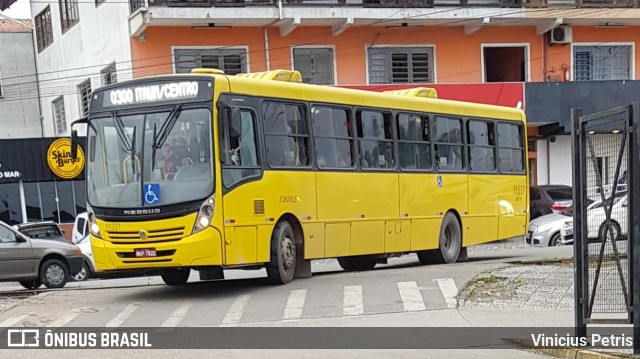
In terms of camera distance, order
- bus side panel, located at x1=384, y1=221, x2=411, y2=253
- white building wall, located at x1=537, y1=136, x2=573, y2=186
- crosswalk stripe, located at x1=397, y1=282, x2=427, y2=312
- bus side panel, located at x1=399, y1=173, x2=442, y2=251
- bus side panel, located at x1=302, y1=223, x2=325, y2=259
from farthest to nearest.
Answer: white building wall, located at x1=537, y1=136, x2=573, y2=186 → bus side panel, located at x1=399, y1=173, x2=442, y2=251 → bus side panel, located at x1=384, y1=221, x2=411, y2=253 → bus side panel, located at x1=302, y1=223, x2=325, y2=259 → crosswalk stripe, located at x1=397, y1=282, x2=427, y2=312

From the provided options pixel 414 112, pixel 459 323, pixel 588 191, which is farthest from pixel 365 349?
pixel 414 112

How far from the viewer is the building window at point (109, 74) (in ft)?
94.7

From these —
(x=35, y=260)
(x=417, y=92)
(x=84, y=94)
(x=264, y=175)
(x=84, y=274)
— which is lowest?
(x=84, y=274)

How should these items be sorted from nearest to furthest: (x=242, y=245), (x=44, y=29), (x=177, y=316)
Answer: (x=177, y=316) → (x=242, y=245) → (x=44, y=29)

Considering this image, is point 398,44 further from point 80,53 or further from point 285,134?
point 285,134

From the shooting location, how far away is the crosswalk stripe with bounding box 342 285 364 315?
10.7 m

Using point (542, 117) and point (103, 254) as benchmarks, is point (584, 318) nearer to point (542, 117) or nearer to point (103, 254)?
point (103, 254)

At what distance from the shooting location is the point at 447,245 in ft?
56.3

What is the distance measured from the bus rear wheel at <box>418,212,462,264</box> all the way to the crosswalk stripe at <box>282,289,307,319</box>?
5.31m

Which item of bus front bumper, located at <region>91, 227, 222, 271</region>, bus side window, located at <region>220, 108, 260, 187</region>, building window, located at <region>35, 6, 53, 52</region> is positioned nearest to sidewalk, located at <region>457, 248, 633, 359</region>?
bus front bumper, located at <region>91, 227, 222, 271</region>

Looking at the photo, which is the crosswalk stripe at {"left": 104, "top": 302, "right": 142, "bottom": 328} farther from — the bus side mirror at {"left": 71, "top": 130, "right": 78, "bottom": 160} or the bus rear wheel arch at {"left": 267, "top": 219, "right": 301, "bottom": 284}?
the bus side mirror at {"left": 71, "top": 130, "right": 78, "bottom": 160}

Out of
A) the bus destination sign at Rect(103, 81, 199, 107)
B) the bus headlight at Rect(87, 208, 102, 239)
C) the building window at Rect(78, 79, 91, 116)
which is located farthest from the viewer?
the building window at Rect(78, 79, 91, 116)

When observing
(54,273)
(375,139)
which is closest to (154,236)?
(375,139)

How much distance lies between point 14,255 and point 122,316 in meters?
7.02
